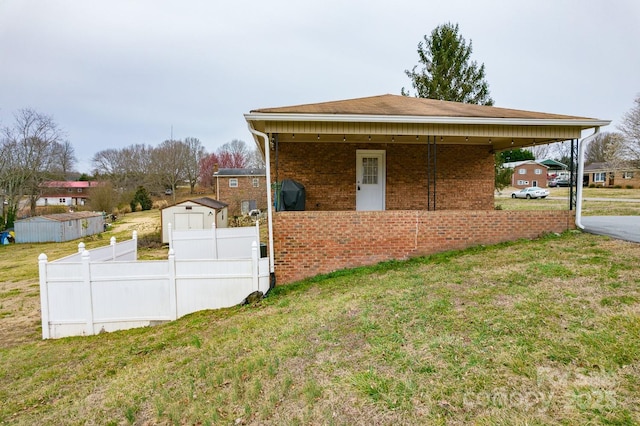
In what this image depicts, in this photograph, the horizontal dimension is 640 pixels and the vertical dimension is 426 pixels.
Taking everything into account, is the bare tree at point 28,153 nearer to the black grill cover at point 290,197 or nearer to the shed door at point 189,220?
the shed door at point 189,220

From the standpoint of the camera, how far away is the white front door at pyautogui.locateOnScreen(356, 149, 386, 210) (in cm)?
959

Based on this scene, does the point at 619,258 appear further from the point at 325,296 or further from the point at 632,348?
the point at 325,296

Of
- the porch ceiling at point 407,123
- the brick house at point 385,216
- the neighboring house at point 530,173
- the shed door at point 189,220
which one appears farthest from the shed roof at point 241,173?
the neighboring house at point 530,173

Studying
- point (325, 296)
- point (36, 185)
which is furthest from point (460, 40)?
point (36, 185)

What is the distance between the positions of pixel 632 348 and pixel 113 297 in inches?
304

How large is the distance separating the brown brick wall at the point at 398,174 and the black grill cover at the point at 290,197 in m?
1.11

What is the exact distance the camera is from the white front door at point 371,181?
378 inches

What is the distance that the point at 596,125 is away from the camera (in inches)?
306

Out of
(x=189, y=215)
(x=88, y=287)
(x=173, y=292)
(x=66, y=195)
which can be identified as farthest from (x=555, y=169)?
(x=66, y=195)

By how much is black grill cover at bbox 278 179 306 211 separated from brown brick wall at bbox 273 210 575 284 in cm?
89

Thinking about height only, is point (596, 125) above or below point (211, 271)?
above

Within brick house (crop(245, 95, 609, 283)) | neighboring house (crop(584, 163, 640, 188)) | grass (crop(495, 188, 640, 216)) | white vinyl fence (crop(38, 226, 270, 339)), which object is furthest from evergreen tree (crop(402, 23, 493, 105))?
neighboring house (crop(584, 163, 640, 188))

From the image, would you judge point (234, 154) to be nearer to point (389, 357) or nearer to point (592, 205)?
point (592, 205)

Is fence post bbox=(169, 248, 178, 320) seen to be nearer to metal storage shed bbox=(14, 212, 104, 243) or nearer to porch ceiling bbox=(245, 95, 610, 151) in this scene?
porch ceiling bbox=(245, 95, 610, 151)
